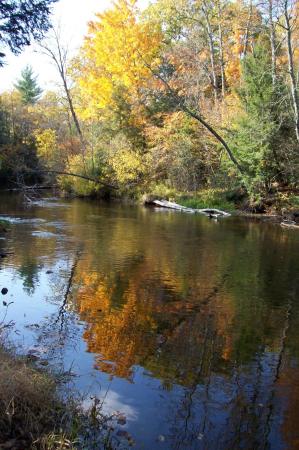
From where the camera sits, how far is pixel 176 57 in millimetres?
36062

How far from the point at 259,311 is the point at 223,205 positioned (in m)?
19.8

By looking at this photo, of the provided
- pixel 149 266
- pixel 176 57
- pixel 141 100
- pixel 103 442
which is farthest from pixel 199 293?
pixel 176 57

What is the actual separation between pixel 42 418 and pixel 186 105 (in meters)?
30.1

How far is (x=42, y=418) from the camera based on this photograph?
4.91 m

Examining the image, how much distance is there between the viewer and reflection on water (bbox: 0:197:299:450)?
5.66m

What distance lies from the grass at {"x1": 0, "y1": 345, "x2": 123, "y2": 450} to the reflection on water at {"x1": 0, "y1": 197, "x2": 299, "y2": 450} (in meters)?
0.44

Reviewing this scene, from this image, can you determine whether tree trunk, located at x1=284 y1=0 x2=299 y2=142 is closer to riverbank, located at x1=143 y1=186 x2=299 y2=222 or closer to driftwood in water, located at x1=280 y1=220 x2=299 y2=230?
riverbank, located at x1=143 y1=186 x2=299 y2=222

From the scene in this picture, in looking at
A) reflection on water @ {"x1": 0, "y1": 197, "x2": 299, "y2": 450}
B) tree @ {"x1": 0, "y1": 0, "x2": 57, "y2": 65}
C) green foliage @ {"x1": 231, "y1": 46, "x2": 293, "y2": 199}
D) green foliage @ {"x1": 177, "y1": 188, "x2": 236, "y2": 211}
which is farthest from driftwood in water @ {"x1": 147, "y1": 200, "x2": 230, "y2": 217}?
tree @ {"x1": 0, "y1": 0, "x2": 57, "y2": 65}

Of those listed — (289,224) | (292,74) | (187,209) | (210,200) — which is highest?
(292,74)

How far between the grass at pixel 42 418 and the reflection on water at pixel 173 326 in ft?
1.45

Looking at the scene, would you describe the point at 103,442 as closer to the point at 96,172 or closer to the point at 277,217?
the point at 277,217

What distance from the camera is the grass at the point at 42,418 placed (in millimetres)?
4527

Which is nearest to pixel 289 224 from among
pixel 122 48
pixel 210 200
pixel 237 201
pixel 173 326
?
pixel 237 201

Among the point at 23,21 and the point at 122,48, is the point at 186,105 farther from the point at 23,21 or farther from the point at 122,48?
the point at 23,21
